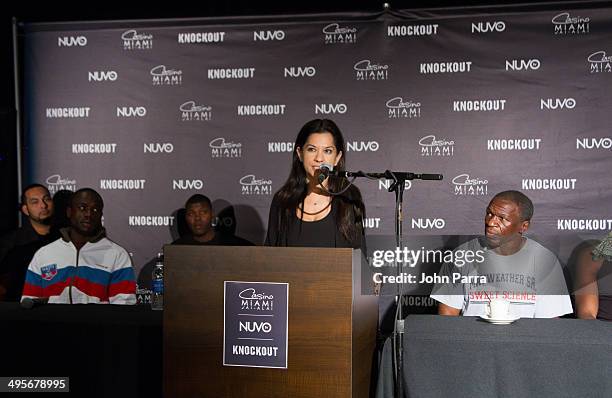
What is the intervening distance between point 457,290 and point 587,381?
1363 mm

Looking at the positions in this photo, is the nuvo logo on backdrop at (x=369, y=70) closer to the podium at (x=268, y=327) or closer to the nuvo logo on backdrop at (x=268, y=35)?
the nuvo logo on backdrop at (x=268, y=35)

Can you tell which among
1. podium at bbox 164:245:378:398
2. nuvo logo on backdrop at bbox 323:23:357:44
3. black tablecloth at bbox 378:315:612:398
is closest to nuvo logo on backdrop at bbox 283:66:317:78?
nuvo logo on backdrop at bbox 323:23:357:44

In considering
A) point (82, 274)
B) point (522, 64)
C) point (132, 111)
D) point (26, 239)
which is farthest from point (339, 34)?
point (26, 239)

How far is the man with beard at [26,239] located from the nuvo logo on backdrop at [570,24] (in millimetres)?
3637

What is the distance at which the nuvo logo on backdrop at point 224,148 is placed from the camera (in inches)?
193

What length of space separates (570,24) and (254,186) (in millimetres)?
2352

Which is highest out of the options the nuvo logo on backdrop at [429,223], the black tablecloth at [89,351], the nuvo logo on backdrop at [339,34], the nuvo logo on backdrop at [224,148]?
the nuvo logo on backdrop at [339,34]

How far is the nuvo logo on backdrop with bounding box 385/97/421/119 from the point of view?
470 centimetres

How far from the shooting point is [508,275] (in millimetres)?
3539

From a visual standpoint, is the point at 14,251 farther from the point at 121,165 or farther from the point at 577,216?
the point at 577,216

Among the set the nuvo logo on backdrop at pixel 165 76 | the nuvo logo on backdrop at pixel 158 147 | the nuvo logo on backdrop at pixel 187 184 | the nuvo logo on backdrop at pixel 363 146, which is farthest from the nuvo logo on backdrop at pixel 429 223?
the nuvo logo on backdrop at pixel 165 76

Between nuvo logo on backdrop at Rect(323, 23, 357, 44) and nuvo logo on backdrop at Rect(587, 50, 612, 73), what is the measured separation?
155cm

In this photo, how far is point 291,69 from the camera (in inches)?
191

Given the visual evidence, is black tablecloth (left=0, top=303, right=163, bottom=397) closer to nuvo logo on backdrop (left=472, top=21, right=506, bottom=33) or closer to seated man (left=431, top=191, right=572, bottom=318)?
seated man (left=431, top=191, right=572, bottom=318)
